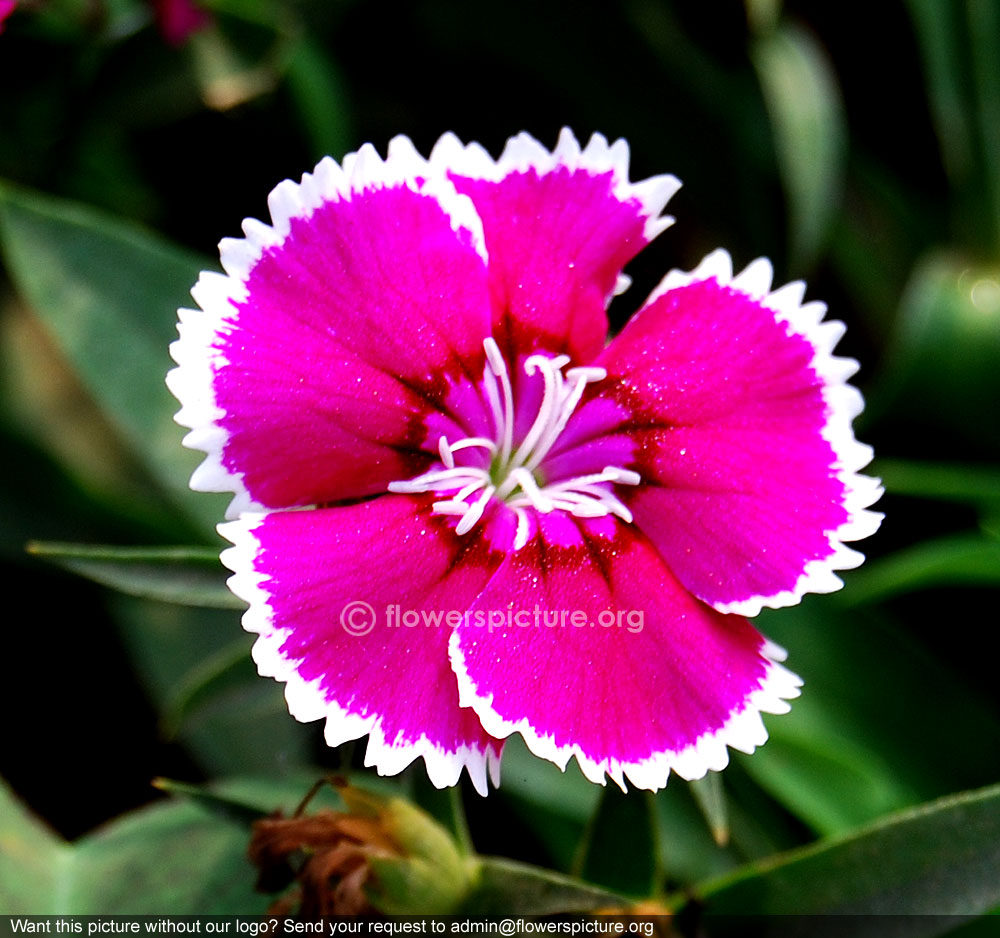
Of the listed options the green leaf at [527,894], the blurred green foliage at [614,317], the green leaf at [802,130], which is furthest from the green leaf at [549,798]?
the green leaf at [802,130]

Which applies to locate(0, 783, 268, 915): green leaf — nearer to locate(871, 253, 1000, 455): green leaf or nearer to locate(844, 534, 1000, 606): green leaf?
locate(844, 534, 1000, 606): green leaf

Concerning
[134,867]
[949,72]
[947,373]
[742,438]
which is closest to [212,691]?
[134,867]

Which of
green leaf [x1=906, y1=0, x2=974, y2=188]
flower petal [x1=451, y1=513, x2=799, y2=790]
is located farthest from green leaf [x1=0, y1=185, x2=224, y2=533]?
green leaf [x1=906, y1=0, x2=974, y2=188]

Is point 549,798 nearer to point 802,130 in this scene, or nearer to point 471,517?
point 471,517

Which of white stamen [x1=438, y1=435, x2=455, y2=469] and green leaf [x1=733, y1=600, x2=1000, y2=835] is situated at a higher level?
white stamen [x1=438, y1=435, x2=455, y2=469]

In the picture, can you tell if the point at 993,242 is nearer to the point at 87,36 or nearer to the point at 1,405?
the point at 87,36
